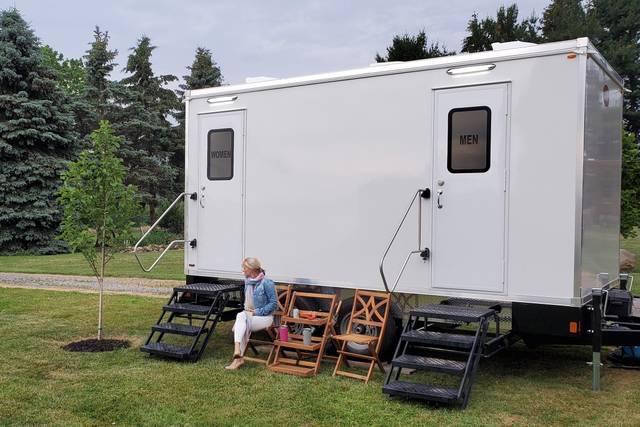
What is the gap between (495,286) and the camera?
6.00 metres

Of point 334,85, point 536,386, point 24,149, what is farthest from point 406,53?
point 536,386

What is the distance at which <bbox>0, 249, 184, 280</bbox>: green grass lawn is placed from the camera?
15.2 metres

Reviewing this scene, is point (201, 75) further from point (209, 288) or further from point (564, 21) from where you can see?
point (209, 288)

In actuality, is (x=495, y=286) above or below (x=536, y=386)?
above

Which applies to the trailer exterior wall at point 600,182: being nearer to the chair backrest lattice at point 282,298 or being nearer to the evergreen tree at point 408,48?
the chair backrest lattice at point 282,298

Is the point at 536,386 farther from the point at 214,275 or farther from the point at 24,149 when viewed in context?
the point at 24,149

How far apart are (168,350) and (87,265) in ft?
36.9

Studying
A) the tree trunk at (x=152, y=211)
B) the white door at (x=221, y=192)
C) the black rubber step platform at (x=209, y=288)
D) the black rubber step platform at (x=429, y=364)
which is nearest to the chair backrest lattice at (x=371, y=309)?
the black rubber step platform at (x=429, y=364)

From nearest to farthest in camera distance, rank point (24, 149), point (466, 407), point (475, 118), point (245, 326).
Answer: point (466, 407), point (475, 118), point (245, 326), point (24, 149)

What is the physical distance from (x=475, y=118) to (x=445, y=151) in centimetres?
42

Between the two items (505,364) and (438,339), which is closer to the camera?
(438,339)

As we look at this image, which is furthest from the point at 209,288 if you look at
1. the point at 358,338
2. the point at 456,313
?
the point at 456,313

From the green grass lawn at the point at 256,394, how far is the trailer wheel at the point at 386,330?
15.2 inches

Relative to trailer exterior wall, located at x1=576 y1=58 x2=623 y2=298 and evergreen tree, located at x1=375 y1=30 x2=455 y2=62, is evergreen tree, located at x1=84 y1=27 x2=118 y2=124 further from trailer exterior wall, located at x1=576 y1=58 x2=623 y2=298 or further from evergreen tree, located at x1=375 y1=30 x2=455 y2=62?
trailer exterior wall, located at x1=576 y1=58 x2=623 y2=298
